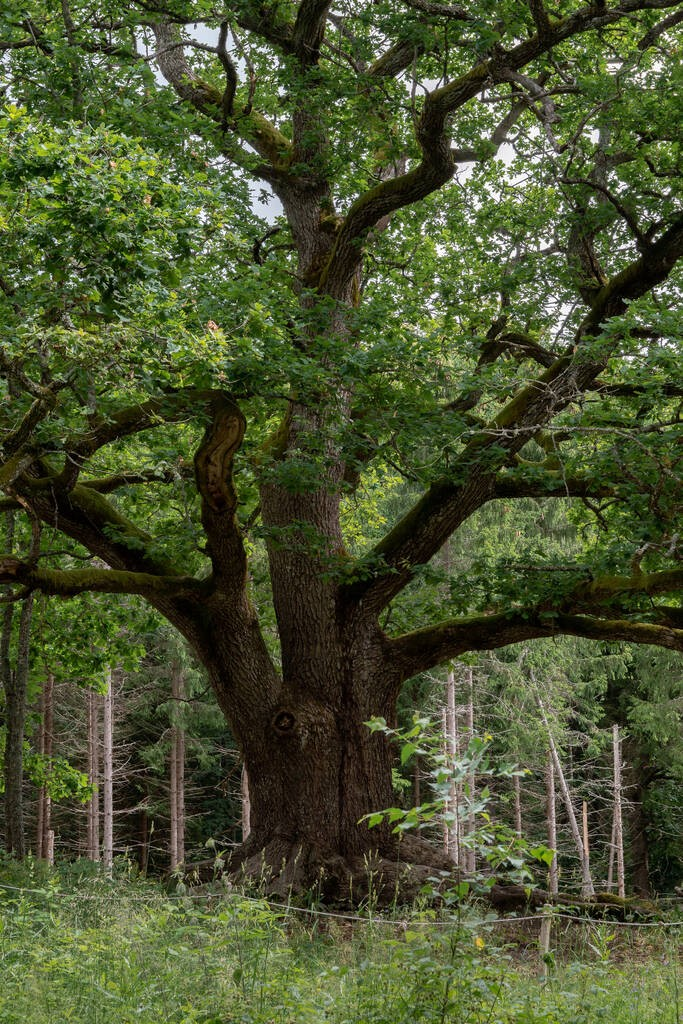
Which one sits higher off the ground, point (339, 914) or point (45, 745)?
point (45, 745)

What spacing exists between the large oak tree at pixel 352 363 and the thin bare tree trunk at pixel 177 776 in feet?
42.6

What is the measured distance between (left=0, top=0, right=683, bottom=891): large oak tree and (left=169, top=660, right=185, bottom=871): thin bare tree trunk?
13.0 metres

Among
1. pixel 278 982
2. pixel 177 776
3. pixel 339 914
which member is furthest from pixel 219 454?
pixel 177 776

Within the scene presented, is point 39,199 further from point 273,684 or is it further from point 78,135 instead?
point 273,684

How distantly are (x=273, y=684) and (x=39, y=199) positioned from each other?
605 centimetres

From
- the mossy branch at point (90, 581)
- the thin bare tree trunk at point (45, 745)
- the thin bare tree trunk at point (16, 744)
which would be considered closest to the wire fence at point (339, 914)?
the mossy branch at point (90, 581)

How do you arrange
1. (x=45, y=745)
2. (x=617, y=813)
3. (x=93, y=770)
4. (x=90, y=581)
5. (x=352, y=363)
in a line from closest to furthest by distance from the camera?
(x=352, y=363)
(x=90, y=581)
(x=45, y=745)
(x=617, y=813)
(x=93, y=770)

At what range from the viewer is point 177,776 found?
24.1 m

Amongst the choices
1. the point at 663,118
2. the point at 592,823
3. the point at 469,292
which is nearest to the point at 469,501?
the point at 469,292

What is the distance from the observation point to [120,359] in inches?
252

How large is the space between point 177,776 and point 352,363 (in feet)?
60.2

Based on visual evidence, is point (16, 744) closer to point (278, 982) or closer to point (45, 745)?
point (278, 982)

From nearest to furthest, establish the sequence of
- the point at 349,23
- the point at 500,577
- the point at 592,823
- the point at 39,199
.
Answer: the point at 39,199
the point at 500,577
the point at 349,23
the point at 592,823

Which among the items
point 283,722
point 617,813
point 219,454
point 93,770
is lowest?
point 617,813
